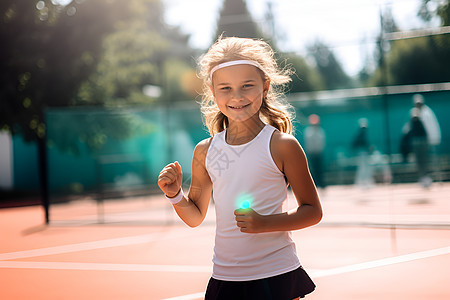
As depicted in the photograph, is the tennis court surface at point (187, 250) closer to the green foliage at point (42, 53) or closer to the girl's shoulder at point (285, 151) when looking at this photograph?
the girl's shoulder at point (285, 151)

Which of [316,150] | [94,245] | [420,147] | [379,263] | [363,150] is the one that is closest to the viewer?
[379,263]

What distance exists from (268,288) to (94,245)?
232 inches

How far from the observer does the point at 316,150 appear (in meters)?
10.3

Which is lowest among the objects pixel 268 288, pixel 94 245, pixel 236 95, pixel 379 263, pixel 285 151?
pixel 379 263

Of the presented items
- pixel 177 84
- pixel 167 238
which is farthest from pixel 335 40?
pixel 177 84

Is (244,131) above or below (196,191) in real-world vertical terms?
above

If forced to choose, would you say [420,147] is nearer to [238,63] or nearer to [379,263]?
[379,263]

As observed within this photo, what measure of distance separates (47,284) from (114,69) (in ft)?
52.5

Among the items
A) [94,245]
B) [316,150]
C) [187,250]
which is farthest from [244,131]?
[316,150]

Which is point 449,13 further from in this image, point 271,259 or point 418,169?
point 271,259

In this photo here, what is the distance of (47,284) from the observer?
5574 mm

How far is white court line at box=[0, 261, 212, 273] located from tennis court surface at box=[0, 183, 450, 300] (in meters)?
0.01

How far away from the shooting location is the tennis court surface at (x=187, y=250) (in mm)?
5148

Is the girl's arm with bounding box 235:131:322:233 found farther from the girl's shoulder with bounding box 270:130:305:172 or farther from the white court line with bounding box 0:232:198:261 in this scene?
the white court line with bounding box 0:232:198:261
